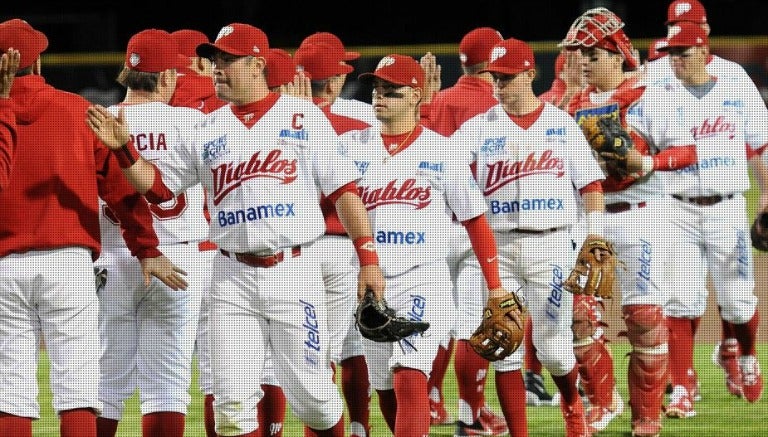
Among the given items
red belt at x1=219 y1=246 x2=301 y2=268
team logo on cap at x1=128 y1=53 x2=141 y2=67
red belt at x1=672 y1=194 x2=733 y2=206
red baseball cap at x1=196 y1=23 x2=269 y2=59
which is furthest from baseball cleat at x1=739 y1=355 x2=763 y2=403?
team logo on cap at x1=128 y1=53 x2=141 y2=67

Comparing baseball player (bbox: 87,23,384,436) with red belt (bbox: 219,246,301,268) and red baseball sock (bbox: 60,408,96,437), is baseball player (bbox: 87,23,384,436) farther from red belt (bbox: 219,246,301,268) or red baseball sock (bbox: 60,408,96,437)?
red baseball sock (bbox: 60,408,96,437)

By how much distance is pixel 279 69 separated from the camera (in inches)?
253

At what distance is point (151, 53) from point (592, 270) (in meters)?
2.30

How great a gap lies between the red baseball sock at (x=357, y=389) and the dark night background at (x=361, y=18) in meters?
15.2

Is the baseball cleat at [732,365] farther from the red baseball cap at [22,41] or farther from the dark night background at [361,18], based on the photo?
the dark night background at [361,18]

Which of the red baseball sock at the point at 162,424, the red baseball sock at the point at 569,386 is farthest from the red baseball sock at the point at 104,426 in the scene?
the red baseball sock at the point at 569,386

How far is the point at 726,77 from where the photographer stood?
7.93 m

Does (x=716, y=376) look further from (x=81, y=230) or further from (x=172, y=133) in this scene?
(x=81, y=230)

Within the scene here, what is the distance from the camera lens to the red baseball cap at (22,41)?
16.2 ft

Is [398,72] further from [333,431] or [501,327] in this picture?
[333,431]

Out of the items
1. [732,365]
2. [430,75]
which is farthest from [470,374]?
[732,365]

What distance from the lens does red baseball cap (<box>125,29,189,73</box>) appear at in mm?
5621

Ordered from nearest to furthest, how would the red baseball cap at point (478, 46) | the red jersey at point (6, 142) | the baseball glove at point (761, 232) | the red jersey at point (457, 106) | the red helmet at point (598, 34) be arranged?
the red jersey at point (6, 142), the red helmet at point (598, 34), the red jersey at point (457, 106), the red baseball cap at point (478, 46), the baseball glove at point (761, 232)

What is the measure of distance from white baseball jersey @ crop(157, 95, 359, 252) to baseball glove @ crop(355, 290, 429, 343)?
354mm
